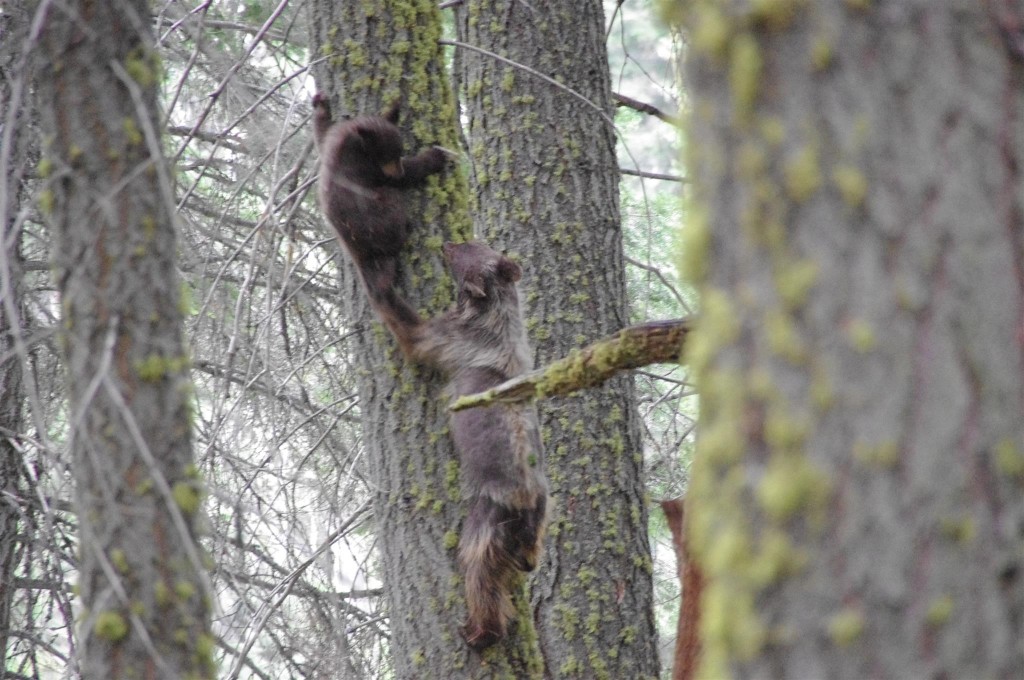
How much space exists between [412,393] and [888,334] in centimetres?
305

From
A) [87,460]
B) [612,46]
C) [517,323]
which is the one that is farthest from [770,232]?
[612,46]

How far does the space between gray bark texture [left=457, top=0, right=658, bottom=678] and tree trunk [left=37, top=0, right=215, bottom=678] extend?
3.93 meters

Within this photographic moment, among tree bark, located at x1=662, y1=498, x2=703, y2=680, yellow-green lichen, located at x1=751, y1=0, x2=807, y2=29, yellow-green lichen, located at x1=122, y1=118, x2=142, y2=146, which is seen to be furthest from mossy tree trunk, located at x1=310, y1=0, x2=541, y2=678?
yellow-green lichen, located at x1=751, y1=0, x2=807, y2=29

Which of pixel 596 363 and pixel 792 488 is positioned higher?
pixel 596 363

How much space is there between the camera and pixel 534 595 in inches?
254

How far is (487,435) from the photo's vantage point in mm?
4797

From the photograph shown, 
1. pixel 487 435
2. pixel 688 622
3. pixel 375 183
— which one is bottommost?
pixel 688 622

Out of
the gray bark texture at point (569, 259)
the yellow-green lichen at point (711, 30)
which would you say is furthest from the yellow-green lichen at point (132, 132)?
the gray bark texture at point (569, 259)

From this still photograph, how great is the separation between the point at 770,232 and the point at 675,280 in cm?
882

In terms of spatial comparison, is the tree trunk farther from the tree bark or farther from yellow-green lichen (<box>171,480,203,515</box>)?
the tree bark

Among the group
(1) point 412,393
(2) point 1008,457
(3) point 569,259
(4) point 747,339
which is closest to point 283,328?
(1) point 412,393

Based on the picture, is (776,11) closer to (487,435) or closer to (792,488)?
(792,488)

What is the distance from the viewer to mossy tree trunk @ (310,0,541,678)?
4.53 meters

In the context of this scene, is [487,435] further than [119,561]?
Yes
